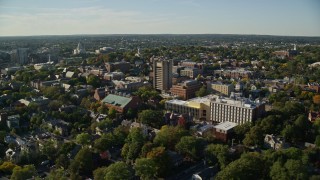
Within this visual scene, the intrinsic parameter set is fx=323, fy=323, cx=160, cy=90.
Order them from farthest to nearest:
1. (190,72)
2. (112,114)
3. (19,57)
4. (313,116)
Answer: (19,57)
(190,72)
(112,114)
(313,116)

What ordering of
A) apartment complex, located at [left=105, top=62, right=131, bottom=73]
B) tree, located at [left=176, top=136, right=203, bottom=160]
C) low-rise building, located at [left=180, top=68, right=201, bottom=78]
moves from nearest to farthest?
tree, located at [left=176, top=136, right=203, bottom=160]
low-rise building, located at [left=180, top=68, right=201, bottom=78]
apartment complex, located at [left=105, top=62, right=131, bottom=73]

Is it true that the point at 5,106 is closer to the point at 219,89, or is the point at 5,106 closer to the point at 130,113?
the point at 130,113

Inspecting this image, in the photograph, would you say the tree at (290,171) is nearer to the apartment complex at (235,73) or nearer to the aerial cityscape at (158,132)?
the aerial cityscape at (158,132)

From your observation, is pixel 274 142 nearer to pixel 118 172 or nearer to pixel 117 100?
pixel 118 172

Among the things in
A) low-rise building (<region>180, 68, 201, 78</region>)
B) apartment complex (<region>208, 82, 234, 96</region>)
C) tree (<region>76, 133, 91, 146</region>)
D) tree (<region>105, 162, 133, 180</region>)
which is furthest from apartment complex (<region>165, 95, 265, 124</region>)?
low-rise building (<region>180, 68, 201, 78</region>)

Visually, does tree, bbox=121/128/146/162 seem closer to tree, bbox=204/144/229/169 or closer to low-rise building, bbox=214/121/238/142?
tree, bbox=204/144/229/169

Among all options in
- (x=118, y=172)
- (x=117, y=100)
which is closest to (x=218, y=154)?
(x=118, y=172)
